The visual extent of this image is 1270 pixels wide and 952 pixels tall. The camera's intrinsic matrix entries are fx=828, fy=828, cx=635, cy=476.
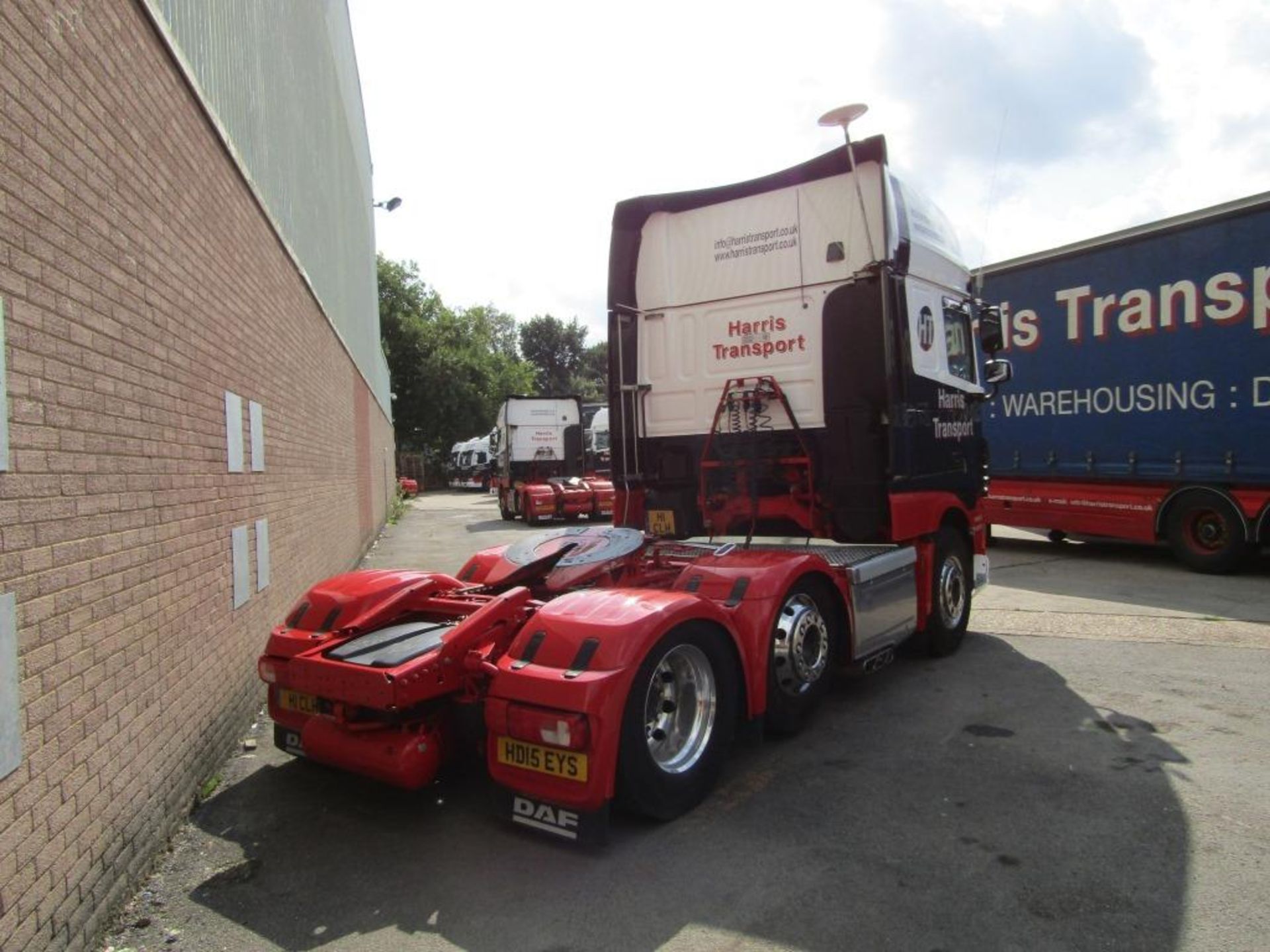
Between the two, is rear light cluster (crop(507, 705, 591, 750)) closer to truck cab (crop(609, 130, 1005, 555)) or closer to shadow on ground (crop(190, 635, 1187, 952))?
shadow on ground (crop(190, 635, 1187, 952))

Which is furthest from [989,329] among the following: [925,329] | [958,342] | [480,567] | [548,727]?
[548,727]

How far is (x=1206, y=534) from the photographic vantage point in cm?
1027

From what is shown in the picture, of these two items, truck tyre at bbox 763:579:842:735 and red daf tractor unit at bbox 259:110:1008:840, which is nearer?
red daf tractor unit at bbox 259:110:1008:840

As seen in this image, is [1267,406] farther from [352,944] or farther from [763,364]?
[352,944]

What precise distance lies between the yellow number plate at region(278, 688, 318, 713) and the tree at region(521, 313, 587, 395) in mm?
78088

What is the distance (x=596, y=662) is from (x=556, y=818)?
67cm

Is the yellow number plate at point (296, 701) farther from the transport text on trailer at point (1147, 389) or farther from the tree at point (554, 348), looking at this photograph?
the tree at point (554, 348)

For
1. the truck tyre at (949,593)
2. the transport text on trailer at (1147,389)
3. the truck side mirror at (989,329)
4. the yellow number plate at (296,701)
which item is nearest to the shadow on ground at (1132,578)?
the transport text on trailer at (1147,389)

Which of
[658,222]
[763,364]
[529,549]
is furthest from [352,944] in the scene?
[658,222]

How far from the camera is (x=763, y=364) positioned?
6.14 meters

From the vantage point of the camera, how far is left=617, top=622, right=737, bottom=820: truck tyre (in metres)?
3.51

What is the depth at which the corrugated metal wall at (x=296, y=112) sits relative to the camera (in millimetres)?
5227

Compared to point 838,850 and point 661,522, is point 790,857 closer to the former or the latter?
point 838,850

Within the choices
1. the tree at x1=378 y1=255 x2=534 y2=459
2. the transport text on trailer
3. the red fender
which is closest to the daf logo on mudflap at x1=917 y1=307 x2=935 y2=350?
the red fender
